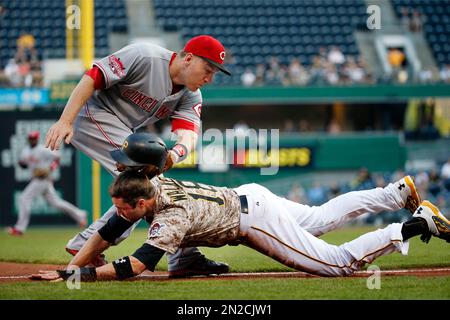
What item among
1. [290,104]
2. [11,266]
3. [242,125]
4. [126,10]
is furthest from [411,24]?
[11,266]

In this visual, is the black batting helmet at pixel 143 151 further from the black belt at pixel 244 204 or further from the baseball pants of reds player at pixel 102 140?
the baseball pants of reds player at pixel 102 140

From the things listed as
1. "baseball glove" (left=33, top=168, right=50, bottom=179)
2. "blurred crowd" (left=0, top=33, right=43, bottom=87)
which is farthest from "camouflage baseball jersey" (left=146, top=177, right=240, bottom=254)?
"blurred crowd" (left=0, top=33, right=43, bottom=87)

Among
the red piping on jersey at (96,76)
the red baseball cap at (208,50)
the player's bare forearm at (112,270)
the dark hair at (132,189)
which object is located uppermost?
the red baseball cap at (208,50)

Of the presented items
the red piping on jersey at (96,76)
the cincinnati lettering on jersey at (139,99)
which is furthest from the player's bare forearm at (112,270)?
the cincinnati lettering on jersey at (139,99)

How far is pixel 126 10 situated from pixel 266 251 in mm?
18754

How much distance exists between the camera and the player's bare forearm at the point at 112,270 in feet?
17.1

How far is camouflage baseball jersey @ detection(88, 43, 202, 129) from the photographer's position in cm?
617

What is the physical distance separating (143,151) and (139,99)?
1135 millimetres

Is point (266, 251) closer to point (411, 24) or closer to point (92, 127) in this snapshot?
point (92, 127)

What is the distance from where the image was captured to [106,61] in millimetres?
6102

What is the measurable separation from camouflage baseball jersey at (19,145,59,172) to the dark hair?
9499 millimetres

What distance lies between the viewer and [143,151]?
5.42 metres

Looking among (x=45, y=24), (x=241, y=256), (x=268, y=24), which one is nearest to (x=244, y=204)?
(x=241, y=256)

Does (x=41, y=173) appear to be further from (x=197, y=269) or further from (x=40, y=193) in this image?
(x=197, y=269)
